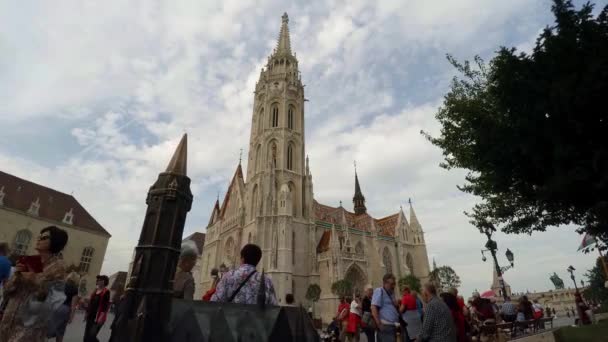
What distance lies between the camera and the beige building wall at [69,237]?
3009 centimetres

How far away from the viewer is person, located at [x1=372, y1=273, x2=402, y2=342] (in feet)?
18.3

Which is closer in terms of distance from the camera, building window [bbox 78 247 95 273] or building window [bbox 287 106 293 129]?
building window [bbox 78 247 95 273]

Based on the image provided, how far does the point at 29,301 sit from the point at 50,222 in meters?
39.7

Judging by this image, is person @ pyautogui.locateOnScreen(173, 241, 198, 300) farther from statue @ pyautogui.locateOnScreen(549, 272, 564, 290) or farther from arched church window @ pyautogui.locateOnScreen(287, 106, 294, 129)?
statue @ pyautogui.locateOnScreen(549, 272, 564, 290)

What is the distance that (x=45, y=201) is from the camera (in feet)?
114

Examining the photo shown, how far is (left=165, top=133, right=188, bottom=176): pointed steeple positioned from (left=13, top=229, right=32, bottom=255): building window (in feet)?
123

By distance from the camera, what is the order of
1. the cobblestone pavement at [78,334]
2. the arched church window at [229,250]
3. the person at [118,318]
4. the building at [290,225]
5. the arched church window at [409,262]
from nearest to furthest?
the person at [118,318] → the cobblestone pavement at [78,334] → the building at [290,225] → the arched church window at [229,250] → the arched church window at [409,262]

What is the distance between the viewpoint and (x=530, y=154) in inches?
334

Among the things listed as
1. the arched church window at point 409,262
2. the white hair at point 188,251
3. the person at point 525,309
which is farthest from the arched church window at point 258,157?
the white hair at point 188,251

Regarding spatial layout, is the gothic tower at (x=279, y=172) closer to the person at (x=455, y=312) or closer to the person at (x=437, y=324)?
the person at (x=455, y=312)

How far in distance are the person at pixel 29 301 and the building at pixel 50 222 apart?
114ft

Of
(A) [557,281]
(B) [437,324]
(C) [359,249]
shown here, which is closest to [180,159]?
Result: (B) [437,324]

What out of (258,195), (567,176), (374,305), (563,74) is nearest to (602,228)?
(567,176)

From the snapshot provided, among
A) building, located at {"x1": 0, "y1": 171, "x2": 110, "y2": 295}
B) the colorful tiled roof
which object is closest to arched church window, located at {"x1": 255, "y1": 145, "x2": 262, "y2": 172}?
the colorful tiled roof
